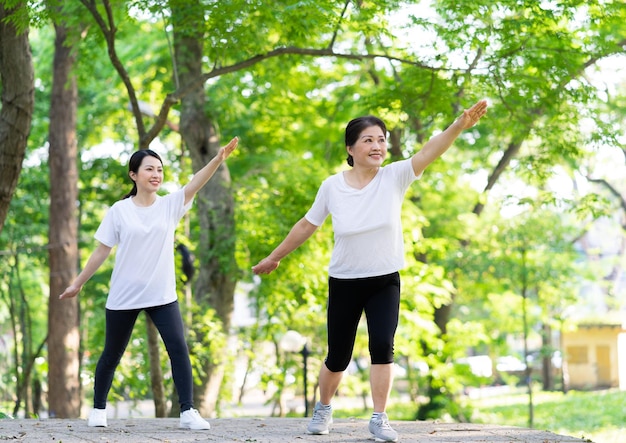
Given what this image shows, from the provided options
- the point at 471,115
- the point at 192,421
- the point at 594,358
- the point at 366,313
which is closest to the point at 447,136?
the point at 471,115

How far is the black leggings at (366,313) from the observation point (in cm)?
504

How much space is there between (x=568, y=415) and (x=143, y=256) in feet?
58.9

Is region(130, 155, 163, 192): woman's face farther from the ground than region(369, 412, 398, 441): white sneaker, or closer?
farther from the ground

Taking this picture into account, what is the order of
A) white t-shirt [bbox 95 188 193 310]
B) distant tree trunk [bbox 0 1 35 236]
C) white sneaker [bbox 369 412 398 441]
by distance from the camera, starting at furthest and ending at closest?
distant tree trunk [bbox 0 1 35 236] → white t-shirt [bbox 95 188 193 310] → white sneaker [bbox 369 412 398 441]

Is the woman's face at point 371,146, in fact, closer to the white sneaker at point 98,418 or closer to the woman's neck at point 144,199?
the woman's neck at point 144,199

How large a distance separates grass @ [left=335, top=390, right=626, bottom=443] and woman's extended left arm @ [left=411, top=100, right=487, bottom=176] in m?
12.9

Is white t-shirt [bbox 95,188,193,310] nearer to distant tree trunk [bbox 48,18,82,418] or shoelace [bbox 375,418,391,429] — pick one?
shoelace [bbox 375,418,391,429]

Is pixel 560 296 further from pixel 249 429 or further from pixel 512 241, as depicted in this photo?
pixel 249 429

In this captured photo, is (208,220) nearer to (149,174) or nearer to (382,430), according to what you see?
(149,174)

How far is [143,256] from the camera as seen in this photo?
5699 millimetres

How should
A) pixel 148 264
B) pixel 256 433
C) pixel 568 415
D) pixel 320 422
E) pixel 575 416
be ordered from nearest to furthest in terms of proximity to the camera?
pixel 320 422
pixel 256 433
pixel 148 264
pixel 575 416
pixel 568 415

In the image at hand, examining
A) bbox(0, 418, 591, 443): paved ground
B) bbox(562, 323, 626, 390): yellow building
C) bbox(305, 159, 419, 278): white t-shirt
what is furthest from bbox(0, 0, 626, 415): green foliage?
bbox(562, 323, 626, 390): yellow building

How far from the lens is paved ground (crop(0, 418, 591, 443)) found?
5121 mm

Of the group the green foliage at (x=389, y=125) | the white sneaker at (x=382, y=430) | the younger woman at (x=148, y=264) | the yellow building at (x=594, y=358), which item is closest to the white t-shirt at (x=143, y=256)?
the younger woman at (x=148, y=264)
